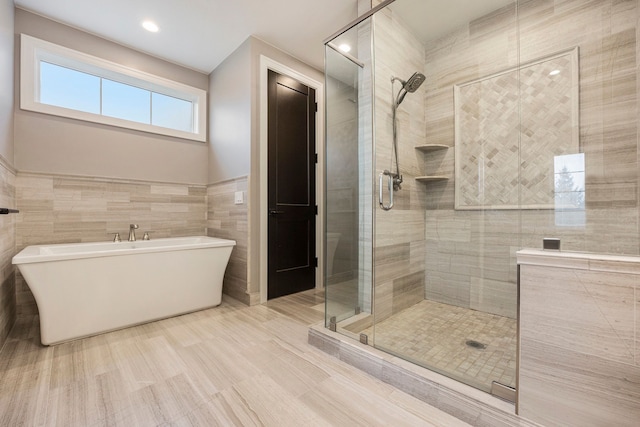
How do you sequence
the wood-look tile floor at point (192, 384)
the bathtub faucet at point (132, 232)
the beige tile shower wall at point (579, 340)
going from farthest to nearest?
1. the bathtub faucet at point (132, 232)
2. the wood-look tile floor at point (192, 384)
3. the beige tile shower wall at point (579, 340)

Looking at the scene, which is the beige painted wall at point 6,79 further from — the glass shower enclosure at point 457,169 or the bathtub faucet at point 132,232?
the glass shower enclosure at point 457,169

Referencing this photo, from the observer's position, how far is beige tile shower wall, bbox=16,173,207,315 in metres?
2.22

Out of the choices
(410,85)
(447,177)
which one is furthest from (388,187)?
(410,85)

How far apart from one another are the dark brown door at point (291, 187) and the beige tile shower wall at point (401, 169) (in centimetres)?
123

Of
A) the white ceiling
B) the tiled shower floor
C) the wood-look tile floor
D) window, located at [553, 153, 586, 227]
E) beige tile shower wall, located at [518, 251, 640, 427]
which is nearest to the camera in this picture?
beige tile shower wall, located at [518, 251, 640, 427]

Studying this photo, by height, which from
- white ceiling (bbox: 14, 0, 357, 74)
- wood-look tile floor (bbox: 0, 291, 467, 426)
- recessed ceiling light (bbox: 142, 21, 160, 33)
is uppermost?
white ceiling (bbox: 14, 0, 357, 74)

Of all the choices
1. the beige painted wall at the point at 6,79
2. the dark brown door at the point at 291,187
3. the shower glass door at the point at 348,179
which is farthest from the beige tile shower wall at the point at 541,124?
the beige painted wall at the point at 6,79

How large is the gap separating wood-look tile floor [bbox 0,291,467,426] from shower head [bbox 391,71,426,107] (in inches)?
73.4

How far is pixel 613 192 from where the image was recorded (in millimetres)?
1405

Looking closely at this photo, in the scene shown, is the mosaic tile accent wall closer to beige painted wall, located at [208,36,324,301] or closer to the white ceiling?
the white ceiling

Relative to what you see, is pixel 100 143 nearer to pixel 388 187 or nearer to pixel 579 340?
pixel 388 187

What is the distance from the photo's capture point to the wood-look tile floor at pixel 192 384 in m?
1.13

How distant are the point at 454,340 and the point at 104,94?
3.67 meters

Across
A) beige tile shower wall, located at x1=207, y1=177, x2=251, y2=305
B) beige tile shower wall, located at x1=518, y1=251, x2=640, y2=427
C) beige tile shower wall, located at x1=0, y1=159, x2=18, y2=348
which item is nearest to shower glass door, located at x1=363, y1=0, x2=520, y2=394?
beige tile shower wall, located at x1=518, y1=251, x2=640, y2=427
